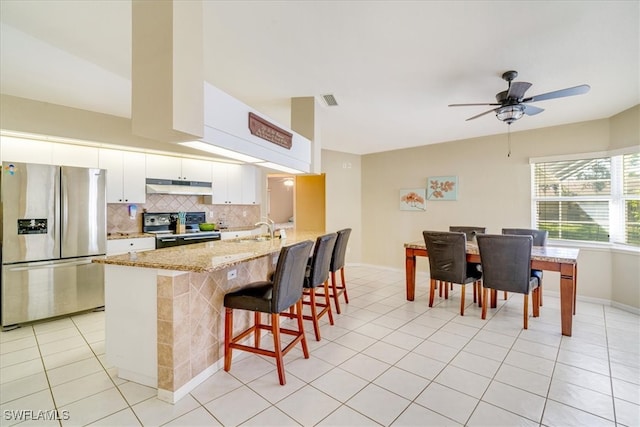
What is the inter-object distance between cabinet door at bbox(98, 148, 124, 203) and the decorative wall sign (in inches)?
105

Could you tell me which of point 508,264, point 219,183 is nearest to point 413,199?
point 508,264

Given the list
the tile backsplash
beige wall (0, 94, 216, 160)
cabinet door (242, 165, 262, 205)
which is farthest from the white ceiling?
cabinet door (242, 165, 262, 205)

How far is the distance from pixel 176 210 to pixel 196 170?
75cm

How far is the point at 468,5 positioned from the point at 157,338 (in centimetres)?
291

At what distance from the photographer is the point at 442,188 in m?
5.32

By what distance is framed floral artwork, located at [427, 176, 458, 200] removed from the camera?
17.0 ft

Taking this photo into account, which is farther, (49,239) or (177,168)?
(177,168)

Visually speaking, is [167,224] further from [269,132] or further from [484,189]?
[484,189]

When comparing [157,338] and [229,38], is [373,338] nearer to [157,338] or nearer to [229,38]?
[157,338]

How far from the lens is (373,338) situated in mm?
2836

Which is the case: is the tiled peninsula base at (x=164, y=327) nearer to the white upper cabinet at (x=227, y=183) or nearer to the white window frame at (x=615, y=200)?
the white upper cabinet at (x=227, y=183)

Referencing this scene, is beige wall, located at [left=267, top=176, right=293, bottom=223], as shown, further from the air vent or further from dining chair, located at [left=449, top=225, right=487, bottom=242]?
the air vent

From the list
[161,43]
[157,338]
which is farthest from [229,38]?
[157,338]

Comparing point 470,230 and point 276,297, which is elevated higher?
point 470,230
